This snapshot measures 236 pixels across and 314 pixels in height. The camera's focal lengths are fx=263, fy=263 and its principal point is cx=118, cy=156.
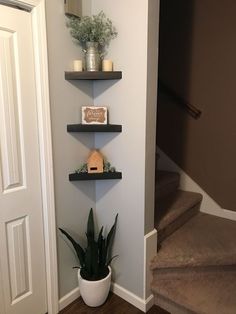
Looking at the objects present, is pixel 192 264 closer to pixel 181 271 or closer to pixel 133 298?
pixel 181 271

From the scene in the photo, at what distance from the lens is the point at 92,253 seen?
1.75m

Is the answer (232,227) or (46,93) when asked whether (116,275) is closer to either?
(232,227)

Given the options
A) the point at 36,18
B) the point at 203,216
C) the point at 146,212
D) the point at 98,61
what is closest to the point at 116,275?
the point at 146,212

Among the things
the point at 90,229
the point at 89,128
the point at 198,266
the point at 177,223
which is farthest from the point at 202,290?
the point at 89,128

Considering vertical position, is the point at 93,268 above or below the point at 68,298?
above

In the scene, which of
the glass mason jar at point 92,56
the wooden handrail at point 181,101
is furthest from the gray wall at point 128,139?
the wooden handrail at point 181,101

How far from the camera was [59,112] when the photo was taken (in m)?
1.64

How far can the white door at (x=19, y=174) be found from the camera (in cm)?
141

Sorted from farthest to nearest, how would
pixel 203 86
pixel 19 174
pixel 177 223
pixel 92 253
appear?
pixel 203 86 < pixel 177 223 < pixel 92 253 < pixel 19 174

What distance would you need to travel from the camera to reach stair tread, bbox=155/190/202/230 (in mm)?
2113

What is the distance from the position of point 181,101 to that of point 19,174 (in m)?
1.71

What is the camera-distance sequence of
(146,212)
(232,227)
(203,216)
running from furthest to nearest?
(203,216) → (232,227) → (146,212)

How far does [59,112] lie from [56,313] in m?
1.35

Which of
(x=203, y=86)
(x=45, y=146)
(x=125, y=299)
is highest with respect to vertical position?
(x=203, y=86)
